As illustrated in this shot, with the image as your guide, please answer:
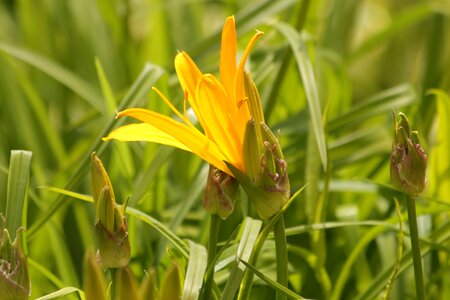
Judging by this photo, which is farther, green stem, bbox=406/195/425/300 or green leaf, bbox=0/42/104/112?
green leaf, bbox=0/42/104/112

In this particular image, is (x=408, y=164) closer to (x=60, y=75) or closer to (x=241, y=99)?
(x=241, y=99)

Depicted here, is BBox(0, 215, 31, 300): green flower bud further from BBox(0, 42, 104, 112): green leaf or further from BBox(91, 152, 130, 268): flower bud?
BBox(0, 42, 104, 112): green leaf

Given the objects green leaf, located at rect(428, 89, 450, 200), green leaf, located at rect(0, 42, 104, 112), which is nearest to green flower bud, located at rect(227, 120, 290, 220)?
green leaf, located at rect(428, 89, 450, 200)

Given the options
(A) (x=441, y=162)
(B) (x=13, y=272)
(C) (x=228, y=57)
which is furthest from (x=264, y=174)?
(A) (x=441, y=162)

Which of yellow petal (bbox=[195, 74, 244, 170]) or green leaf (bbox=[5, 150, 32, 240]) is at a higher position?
yellow petal (bbox=[195, 74, 244, 170])

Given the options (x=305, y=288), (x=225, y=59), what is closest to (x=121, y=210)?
(x=225, y=59)

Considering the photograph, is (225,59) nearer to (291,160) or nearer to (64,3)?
(291,160)

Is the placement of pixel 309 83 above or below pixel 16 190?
above
